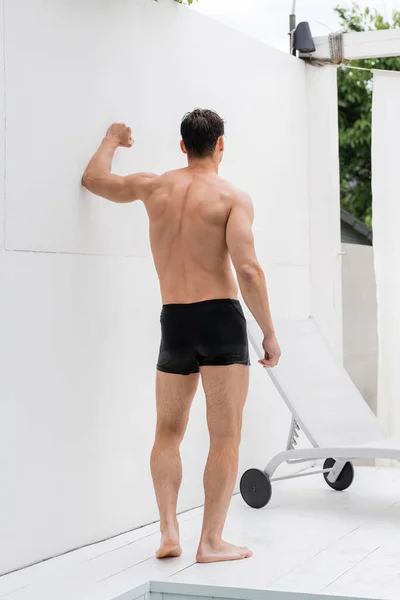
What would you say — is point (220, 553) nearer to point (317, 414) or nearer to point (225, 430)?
point (225, 430)

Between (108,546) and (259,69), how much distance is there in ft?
10.5

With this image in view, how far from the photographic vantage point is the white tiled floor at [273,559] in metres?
3.30

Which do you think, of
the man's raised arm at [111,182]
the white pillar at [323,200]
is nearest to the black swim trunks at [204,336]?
the man's raised arm at [111,182]

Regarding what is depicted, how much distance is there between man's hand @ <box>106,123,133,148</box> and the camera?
168 inches

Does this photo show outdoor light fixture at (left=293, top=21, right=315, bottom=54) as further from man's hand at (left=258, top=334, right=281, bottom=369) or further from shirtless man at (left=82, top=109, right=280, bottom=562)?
man's hand at (left=258, top=334, right=281, bottom=369)

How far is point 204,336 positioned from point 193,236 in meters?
0.41

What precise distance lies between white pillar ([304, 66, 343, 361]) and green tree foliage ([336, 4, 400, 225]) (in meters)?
15.5

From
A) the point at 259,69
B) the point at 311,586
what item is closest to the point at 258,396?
the point at 259,69

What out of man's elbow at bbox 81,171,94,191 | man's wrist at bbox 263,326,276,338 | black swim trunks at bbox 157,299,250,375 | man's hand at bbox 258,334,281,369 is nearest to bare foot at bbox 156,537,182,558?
black swim trunks at bbox 157,299,250,375

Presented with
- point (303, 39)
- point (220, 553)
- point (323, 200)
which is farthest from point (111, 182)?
point (303, 39)

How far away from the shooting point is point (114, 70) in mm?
4367

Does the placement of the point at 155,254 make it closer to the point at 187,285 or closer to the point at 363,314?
the point at 187,285

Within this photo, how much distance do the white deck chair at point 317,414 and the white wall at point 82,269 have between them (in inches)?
17.5

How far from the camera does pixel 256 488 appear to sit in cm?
487
